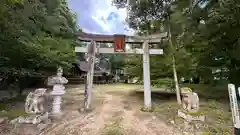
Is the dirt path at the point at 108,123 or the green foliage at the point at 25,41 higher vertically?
the green foliage at the point at 25,41

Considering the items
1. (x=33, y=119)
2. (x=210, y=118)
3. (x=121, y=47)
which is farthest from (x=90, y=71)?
(x=210, y=118)

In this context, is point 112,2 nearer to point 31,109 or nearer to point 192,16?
point 192,16

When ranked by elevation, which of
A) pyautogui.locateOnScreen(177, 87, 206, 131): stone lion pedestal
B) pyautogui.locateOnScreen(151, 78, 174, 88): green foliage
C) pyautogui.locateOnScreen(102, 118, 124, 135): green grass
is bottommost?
pyautogui.locateOnScreen(102, 118, 124, 135): green grass

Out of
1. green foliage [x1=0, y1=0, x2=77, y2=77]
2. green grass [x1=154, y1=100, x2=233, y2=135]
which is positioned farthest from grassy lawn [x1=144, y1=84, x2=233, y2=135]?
green foliage [x1=0, y1=0, x2=77, y2=77]

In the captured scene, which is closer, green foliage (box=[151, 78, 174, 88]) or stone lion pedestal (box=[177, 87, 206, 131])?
stone lion pedestal (box=[177, 87, 206, 131])

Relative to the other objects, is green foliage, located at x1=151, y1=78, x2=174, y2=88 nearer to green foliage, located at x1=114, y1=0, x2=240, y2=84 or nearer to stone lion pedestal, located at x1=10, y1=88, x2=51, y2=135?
green foliage, located at x1=114, y1=0, x2=240, y2=84

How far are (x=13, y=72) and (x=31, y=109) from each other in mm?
2947

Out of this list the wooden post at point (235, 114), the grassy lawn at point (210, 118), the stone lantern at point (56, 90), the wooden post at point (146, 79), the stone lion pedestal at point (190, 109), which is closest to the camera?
the wooden post at point (235, 114)

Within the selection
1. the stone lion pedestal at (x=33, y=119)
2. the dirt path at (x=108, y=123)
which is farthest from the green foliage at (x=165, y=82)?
the stone lion pedestal at (x=33, y=119)

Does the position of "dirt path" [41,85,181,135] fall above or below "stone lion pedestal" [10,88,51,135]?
below

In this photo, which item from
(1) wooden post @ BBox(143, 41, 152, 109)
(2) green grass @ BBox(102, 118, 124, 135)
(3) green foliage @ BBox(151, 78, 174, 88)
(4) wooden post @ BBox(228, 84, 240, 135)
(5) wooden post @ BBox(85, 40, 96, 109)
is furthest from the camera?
(3) green foliage @ BBox(151, 78, 174, 88)

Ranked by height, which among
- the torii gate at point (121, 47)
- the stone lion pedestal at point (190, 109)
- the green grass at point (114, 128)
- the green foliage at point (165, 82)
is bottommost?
the green grass at point (114, 128)

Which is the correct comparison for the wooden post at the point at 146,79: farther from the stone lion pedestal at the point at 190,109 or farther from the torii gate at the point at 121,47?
the stone lion pedestal at the point at 190,109

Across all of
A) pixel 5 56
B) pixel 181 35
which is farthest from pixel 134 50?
pixel 5 56
